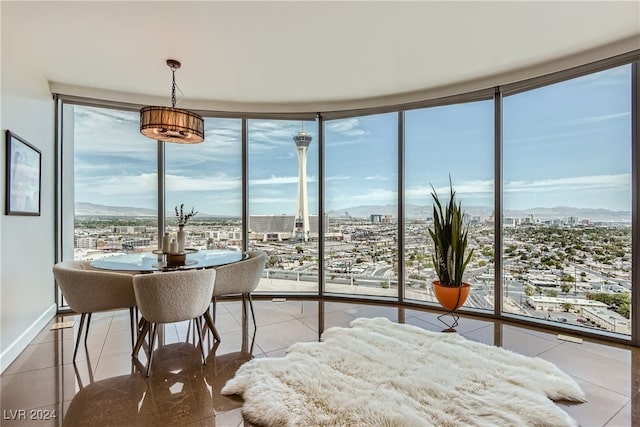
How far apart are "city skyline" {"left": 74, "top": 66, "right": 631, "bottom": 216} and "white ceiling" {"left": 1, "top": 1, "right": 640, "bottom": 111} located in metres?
0.48

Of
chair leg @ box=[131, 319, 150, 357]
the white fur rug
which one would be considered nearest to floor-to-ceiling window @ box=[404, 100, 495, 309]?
the white fur rug

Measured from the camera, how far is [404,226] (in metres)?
4.18

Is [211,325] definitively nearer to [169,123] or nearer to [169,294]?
[169,294]

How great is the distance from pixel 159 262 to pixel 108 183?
187 centimetres

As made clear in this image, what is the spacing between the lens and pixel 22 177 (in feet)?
9.28

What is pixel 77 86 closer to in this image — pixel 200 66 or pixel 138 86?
pixel 138 86

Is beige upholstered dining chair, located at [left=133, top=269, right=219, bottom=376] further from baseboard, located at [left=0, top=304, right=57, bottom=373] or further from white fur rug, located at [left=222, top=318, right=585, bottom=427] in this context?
baseboard, located at [left=0, top=304, right=57, bottom=373]

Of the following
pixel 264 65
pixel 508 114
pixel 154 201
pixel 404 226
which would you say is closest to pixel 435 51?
pixel 508 114

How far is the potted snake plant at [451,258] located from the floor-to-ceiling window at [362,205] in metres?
0.73

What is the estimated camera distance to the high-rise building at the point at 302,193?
4.60 m

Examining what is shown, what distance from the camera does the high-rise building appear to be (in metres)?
4.60

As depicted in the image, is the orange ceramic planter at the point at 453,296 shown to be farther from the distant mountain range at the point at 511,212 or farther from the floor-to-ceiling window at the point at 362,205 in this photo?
the distant mountain range at the point at 511,212

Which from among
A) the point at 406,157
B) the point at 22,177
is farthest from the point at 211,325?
the point at 406,157

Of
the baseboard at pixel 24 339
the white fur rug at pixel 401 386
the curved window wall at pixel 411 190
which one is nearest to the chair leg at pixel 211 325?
the white fur rug at pixel 401 386
